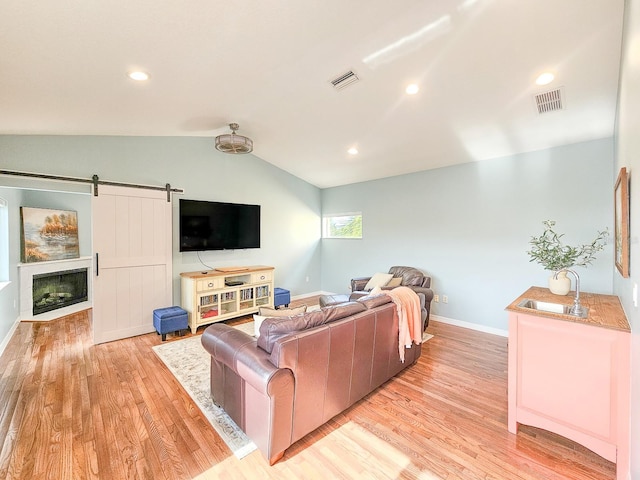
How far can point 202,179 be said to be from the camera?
15.3 feet

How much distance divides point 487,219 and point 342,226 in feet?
9.70

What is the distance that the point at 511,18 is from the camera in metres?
1.95

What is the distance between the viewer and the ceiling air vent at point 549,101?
267 centimetres

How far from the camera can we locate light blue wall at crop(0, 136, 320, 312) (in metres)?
3.37

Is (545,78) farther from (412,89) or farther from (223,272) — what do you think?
(223,272)

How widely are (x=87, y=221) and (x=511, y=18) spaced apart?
23.9 ft

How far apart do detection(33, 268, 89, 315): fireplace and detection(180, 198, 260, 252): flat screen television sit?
9.43 feet

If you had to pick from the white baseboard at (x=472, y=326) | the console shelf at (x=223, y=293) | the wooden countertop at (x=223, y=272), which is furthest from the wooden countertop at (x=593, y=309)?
the wooden countertop at (x=223, y=272)

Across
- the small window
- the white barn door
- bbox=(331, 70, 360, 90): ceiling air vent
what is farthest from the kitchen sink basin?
the white barn door

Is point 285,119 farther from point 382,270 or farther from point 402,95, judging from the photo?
point 382,270

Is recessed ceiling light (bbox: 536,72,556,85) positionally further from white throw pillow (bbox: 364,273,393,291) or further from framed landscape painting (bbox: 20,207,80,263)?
framed landscape painting (bbox: 20,207,80,263)

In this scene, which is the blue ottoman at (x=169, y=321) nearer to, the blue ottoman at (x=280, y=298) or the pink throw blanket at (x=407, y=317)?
the blue ottoman at (x=280, y=298)

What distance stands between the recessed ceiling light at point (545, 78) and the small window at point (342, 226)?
3.66 metres

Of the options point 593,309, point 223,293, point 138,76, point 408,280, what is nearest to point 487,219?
point 408,280
